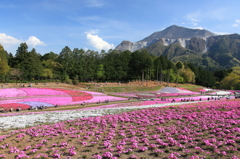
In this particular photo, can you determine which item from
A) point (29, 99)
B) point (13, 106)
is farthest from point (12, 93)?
point (13, 106)

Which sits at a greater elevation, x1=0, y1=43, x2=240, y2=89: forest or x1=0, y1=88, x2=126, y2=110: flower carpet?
x1=0, y1=43, x2=240, y2=89: forest

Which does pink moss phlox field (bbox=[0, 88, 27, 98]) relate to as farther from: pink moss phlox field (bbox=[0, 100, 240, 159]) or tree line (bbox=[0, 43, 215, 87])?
pink moss phlox field (bbox=[0, 100, 240, 159])

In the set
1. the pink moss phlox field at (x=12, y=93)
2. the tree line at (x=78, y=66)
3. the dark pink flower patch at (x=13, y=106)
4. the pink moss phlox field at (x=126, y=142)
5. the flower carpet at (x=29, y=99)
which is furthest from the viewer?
the tree line at (x=78, y=66)

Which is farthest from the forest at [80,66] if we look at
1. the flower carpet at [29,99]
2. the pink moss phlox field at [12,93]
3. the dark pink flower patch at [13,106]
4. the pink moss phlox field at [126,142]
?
the pink moss phlox field at [126,142]

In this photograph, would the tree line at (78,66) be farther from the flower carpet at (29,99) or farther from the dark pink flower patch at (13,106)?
the dark pink flower patch at (13,106)

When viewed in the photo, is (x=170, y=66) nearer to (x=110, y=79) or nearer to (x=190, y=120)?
(x=110, y=79)

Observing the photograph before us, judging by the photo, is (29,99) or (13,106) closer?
(13,106)

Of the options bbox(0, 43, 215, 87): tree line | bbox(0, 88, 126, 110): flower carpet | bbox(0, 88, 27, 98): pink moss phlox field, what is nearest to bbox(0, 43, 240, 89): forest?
bbox(0, 43, 215, 87): tree line

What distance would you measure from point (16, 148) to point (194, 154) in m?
13.8

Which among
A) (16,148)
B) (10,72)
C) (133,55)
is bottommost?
(16,148)

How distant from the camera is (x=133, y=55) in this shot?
→ 10044 cm

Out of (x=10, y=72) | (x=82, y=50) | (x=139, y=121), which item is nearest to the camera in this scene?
(x=139, y=121)

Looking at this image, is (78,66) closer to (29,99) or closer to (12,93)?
(12,93)

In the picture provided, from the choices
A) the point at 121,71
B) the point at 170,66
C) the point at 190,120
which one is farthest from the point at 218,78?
the point at 190,120
